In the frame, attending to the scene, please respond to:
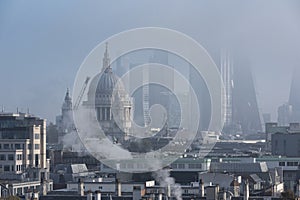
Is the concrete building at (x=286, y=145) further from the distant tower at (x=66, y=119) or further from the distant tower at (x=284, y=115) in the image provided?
the distant tower at (x=284, y=115)

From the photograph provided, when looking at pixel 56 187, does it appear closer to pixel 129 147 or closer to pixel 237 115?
pixel 129 147

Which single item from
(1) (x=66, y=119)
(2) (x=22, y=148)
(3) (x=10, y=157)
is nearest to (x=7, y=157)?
(3) (x=10, y=157)

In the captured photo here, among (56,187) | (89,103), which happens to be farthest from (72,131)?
(56,187)

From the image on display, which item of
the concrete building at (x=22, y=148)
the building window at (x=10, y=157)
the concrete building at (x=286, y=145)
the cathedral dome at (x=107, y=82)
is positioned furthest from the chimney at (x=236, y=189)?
the cathedral dome at (x=107, y=82)

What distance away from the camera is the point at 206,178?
32.9 meters

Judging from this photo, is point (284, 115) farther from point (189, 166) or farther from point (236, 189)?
point (236, 189)

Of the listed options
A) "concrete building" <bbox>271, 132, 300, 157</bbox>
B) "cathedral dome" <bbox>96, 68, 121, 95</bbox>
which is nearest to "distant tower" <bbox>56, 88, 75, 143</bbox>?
"cathedral dome" <bbox>96, 68, 121, 95</bbox>

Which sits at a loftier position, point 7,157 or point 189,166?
point 7,157

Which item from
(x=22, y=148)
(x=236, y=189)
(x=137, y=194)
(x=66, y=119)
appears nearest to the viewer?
(x=137, y=194)

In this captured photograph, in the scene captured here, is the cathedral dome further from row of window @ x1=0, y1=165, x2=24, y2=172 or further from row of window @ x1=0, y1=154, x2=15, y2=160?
row of window @ x1=0, y1=165, x2=24, y2=172

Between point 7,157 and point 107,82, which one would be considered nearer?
point 7,157

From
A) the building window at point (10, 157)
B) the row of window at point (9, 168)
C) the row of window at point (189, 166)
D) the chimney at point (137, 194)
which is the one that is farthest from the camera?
the building window at point (10, 157)

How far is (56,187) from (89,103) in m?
40.7

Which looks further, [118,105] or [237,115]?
[237,115]
